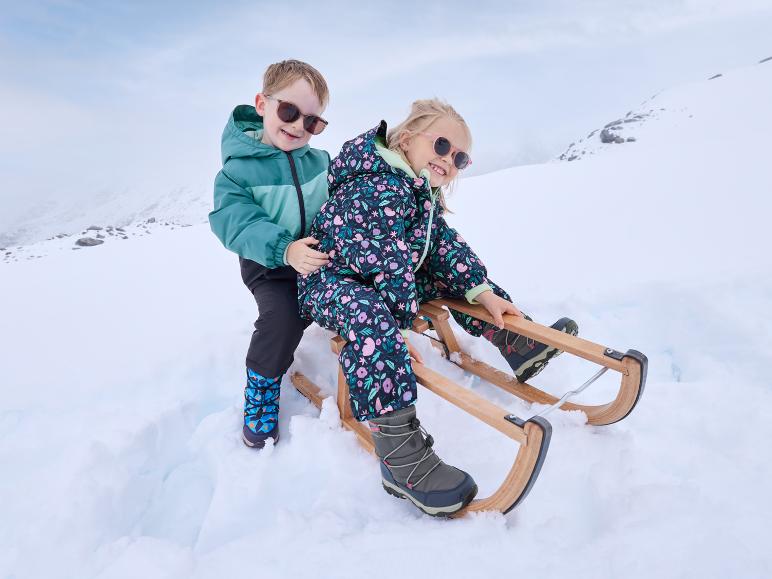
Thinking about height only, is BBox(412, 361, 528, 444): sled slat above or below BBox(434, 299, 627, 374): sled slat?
below

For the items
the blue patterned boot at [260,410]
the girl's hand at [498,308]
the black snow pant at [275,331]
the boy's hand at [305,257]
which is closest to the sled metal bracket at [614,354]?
the girl's hand at [498,308]

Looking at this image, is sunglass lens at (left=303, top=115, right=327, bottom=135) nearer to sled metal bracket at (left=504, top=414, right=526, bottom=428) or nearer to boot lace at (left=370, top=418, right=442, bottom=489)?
boot lace at (left=370, top=418, right=442, bottom=489)

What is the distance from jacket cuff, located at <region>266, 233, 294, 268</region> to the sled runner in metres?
0.41

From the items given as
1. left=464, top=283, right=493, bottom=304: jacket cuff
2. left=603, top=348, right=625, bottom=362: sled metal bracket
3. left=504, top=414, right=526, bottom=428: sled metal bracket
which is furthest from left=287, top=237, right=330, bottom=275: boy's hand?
left=603, top=348, right=625, bottom=362: sled metal bracket

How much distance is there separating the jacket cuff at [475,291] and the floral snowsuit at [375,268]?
0.03m

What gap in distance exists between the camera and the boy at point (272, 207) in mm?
1893

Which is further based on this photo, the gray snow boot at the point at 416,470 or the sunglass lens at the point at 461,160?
the sunglass lens at the point at 461,160

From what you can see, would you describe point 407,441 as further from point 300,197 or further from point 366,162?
point 300,197

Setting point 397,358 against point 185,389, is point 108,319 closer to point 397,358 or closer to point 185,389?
point 185,389

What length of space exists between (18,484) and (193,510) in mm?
676

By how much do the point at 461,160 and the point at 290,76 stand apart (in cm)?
89

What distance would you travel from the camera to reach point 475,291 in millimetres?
2084

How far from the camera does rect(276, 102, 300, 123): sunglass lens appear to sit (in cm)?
203

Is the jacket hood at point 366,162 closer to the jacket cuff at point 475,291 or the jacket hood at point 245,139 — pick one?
the jacket hood at point 245,139
